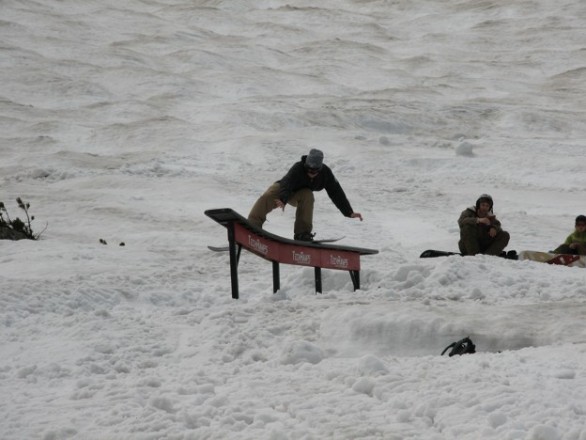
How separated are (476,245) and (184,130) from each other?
15.6m

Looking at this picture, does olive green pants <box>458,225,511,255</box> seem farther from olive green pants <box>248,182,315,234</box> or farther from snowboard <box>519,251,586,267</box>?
olive green pants <box>248,182,315,234</box>

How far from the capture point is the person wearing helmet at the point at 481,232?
1082 cm

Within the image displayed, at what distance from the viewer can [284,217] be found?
54.4 ft

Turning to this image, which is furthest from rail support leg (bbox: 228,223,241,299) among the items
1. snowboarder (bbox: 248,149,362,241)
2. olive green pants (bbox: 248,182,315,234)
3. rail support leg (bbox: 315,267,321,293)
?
olive green pants (bbox: 248,182,315,234)

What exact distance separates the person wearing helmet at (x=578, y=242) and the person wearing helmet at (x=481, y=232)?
1094mm

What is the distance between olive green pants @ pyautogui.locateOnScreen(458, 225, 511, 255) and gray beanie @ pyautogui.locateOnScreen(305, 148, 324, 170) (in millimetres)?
2222

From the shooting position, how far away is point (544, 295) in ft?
27.6

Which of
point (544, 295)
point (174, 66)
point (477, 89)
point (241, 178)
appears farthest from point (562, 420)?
point (174, 66)

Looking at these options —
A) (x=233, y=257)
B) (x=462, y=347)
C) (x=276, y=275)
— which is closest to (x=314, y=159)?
(x=276, y=275)

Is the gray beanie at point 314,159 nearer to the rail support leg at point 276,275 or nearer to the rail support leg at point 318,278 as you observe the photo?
the rail support leg at point 318,278

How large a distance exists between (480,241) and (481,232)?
0.35 ft

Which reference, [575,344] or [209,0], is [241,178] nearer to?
[575,344]

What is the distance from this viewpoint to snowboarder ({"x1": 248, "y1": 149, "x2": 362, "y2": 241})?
31.9 feet

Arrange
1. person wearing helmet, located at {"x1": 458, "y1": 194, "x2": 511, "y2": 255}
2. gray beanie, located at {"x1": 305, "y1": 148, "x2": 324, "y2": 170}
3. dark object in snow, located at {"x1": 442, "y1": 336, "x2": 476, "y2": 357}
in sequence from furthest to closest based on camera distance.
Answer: person wearing helmet, located at {"x1": 458, "y1": 194, "x2": 511, "y2": 255}, gray beanie, located at {"x1": 305, "y1": 148, "x2": 324, "y2": 170}, dark object in snow, located at {"x1": 442, "y1": 336, "x2": 476, "y2": 357}
